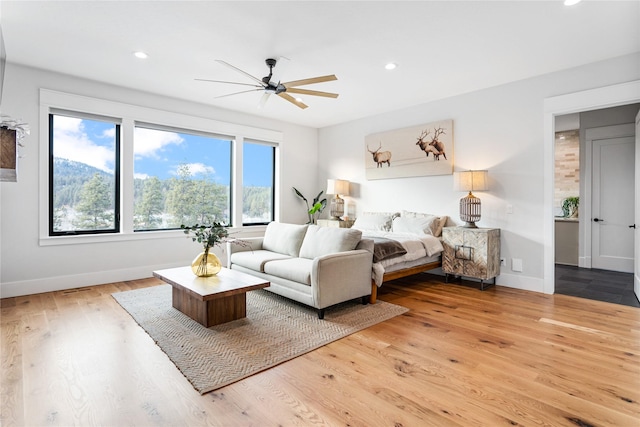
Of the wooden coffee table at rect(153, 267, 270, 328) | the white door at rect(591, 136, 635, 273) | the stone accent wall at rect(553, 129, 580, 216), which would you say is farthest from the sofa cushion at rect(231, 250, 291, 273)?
the stone accent wall at rect(553, 129, 580, 216)

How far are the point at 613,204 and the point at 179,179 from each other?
702cm

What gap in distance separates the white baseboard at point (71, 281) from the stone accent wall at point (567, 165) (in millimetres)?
7352

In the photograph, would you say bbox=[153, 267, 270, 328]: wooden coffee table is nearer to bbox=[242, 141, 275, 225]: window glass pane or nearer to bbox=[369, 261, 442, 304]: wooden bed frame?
bbox=[369, 261, 442, 304]: wooden bed frame

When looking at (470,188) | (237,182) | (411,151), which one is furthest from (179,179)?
(470,188)

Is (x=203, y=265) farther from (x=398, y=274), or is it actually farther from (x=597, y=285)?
(x=597, y=285)

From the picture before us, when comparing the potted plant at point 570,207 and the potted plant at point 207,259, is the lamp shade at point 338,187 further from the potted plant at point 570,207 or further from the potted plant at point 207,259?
the potted plant at point 570,207

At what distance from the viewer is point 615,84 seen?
3.56 metres

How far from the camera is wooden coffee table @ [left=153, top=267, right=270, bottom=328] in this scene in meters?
2.80

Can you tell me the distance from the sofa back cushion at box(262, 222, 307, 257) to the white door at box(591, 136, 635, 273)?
495 centimetres

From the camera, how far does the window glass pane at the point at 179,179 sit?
4.89 meters

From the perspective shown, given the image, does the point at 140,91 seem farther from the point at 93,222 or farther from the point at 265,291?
the point at 265,291

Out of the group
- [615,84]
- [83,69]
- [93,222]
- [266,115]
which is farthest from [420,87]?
[93,222]

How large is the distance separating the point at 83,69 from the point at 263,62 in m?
2.24

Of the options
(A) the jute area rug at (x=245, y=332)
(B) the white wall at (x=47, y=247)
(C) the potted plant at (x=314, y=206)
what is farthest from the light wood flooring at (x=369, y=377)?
(C) the potted plant at (x=314, y=206)
